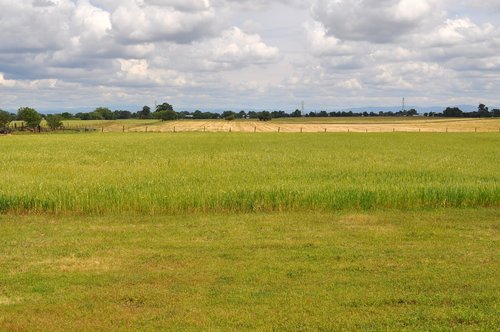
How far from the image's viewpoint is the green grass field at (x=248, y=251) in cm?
801

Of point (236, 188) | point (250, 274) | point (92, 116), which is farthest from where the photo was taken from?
point (92, 116)

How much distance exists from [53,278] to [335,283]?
5048 millimetres

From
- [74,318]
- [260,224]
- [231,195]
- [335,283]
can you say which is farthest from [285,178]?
[74,318]

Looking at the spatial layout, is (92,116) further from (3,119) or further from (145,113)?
(3,119)

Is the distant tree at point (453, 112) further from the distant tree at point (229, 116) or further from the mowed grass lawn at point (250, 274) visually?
the mowed grass lawn at point (250, 274)

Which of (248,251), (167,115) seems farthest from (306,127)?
(248,251)

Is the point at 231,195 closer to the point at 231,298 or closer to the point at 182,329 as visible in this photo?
the point at 231,298

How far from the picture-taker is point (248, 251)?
38.8 ft

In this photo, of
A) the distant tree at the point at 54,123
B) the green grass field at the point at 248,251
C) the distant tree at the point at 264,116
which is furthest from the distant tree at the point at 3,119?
the green grass field at the point at 248,251

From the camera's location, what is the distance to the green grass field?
801 centimetres

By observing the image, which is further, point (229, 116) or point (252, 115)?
point (252, 115)

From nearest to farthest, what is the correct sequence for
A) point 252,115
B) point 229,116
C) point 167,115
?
point 167,115 < point 229,116 < point 252,115

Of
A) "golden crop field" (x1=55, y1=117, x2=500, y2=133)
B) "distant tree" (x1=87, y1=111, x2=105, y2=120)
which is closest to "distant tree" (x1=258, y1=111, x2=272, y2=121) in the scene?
"golden crop field" (x1=55, y1=117, x2=500, y2=133)

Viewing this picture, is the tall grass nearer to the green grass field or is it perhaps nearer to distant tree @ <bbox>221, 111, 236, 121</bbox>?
the green grass field
